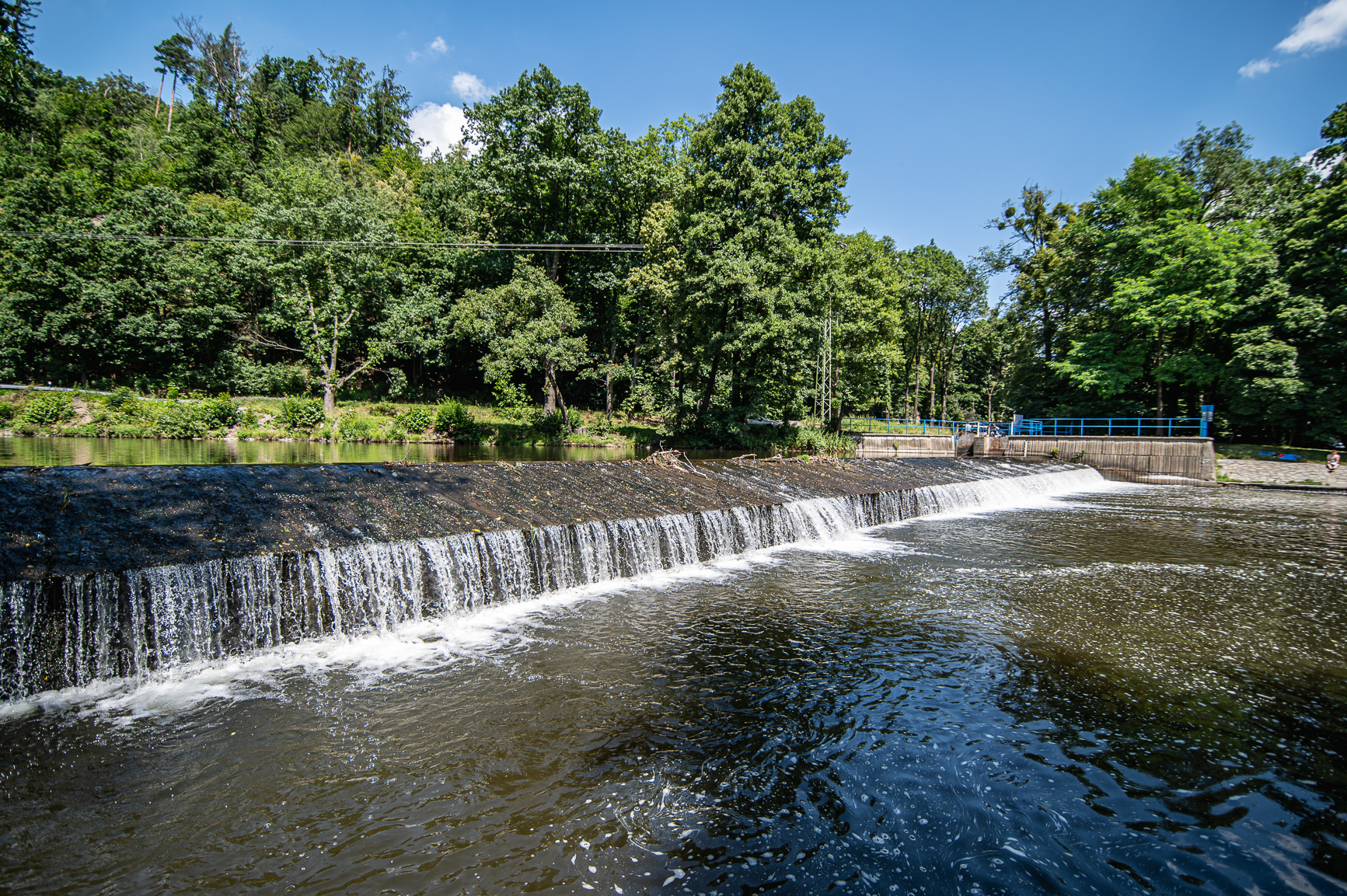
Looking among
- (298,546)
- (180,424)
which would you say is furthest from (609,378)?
(298,546)

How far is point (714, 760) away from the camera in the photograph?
4500mm

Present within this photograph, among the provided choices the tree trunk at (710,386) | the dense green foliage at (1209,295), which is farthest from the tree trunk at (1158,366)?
the tree trunk at (710,386)

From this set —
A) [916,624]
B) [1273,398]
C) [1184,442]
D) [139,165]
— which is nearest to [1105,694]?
[916,624]

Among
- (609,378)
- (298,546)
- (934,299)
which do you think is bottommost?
(298,546)

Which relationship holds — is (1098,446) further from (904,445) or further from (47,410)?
(47,410)

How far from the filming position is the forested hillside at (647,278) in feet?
86.9

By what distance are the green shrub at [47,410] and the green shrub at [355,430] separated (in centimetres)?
1045

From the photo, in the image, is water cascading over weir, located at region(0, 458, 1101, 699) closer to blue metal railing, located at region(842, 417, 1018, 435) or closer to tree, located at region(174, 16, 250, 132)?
blue metal railing, located at region(842, 417, 1018, 435)

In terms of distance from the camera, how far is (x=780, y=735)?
4.88m

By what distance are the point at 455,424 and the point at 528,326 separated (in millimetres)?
6564

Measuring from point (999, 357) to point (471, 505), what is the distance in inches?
2168

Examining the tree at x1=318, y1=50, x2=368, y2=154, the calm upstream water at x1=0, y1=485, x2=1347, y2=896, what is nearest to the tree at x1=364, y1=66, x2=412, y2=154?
the tree at x1=318, y1=50, x2=368, y2=154

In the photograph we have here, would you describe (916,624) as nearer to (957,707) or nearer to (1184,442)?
(957,707)

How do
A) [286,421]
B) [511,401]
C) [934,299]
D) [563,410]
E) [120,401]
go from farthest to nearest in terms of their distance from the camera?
[934,299]
[511,401]
[563,410]
[286,421]
[120,401]
